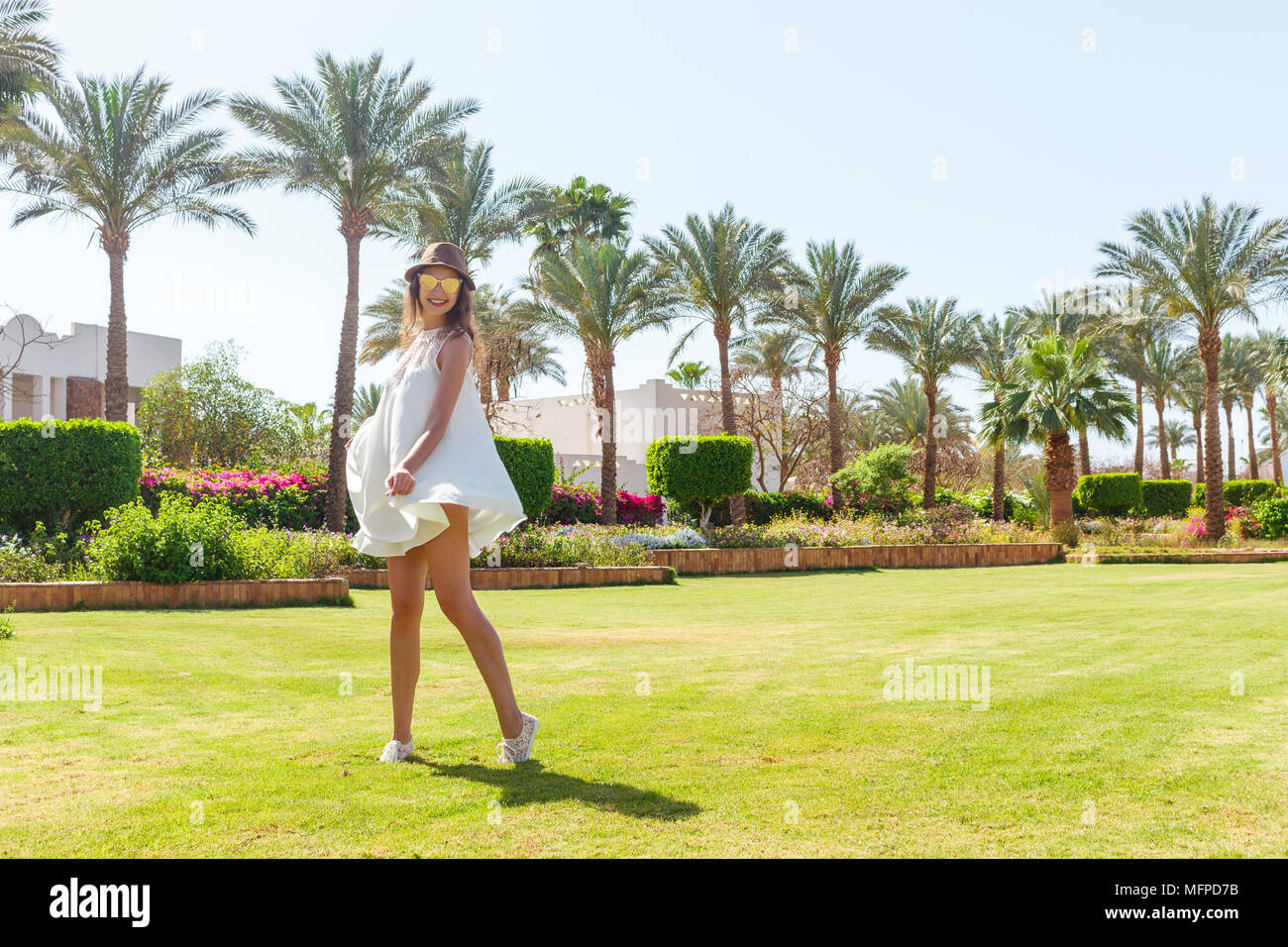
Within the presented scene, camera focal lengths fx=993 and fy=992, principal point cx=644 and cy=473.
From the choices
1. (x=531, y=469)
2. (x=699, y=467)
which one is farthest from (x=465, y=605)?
(x=699, y=467)

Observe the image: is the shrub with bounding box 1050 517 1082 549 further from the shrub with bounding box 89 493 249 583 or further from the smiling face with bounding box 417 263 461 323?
the smiling face with bounding box 417 263 461 323

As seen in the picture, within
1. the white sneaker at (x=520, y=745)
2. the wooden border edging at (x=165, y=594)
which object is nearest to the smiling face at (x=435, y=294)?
→ the white sneaker at (x=520, y=745)

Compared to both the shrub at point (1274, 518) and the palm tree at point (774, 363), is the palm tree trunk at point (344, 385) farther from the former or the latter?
the shrub at point (1274, 518)

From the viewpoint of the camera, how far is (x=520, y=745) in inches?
153

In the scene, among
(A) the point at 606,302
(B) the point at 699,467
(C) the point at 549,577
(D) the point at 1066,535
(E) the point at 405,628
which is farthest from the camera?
(D) the point at 1066,535

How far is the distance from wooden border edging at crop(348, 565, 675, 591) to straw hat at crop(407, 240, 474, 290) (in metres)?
11.6

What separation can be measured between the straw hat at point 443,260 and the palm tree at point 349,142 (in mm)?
18637

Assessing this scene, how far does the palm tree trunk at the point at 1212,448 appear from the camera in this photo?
96.5 ft

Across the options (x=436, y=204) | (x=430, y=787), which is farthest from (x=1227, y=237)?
(x=430, y=787)

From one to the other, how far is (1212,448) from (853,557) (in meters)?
15.1

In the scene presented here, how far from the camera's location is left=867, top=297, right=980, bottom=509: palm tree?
34.4 metres

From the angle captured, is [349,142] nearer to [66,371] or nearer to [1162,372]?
[66,371]
